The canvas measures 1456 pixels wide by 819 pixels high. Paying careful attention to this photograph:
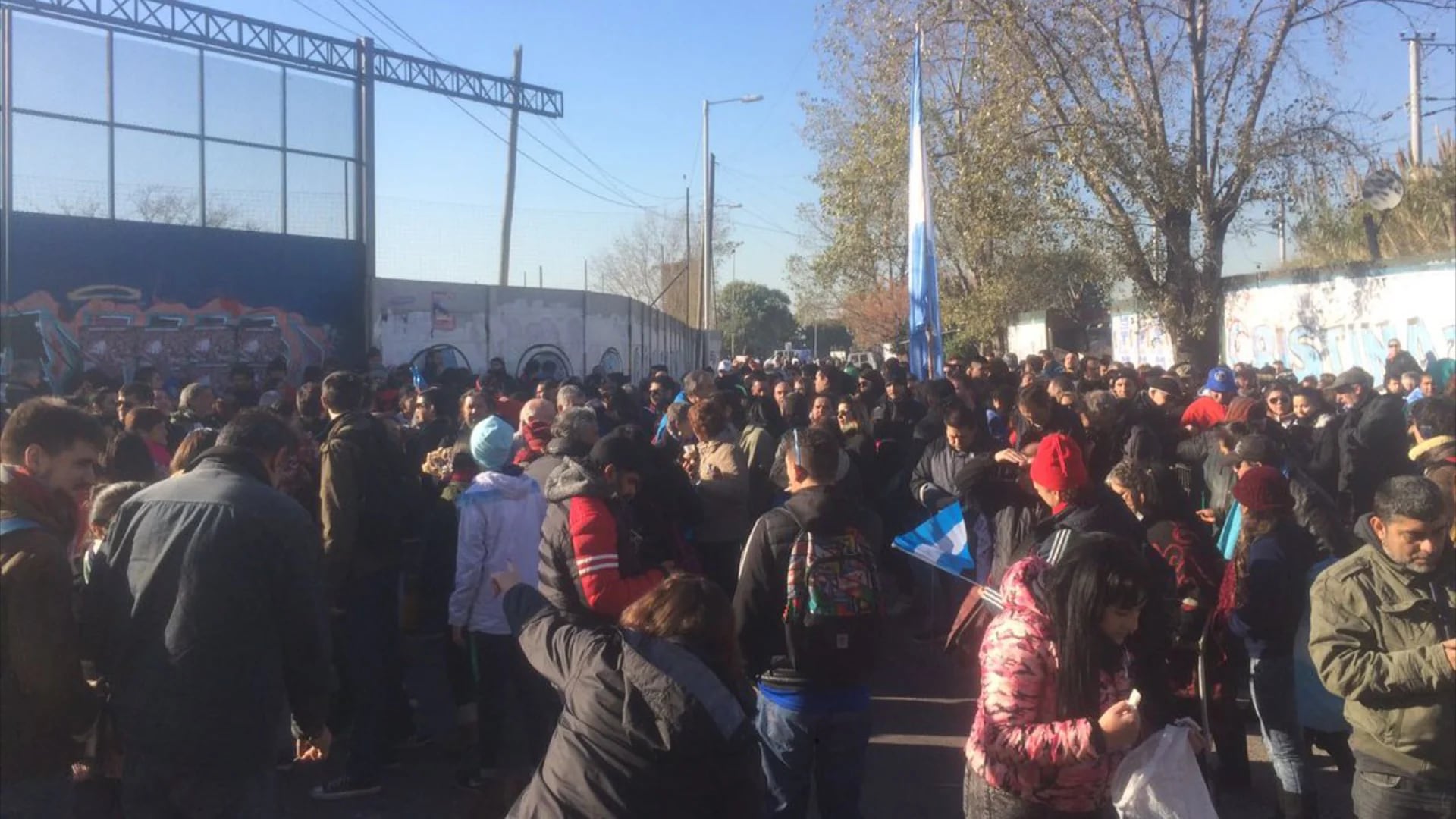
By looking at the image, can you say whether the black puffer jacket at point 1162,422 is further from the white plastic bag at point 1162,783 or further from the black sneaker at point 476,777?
the white plastic bag at point 1162,783

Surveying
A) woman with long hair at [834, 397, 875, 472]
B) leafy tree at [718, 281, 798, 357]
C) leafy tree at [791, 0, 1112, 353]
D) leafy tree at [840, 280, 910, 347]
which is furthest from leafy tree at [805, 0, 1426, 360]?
leafy tree at [718, 281, 798, 357]

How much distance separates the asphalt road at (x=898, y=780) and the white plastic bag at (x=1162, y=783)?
2.61 m

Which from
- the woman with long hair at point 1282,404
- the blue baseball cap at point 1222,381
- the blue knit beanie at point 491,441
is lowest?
the blue knit beanie at point 491,441

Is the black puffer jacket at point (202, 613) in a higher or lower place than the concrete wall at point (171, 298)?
lower

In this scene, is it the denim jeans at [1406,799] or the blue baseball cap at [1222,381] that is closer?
the denim jeans at [1406,799]

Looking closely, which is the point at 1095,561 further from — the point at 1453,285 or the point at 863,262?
the point at 863,262

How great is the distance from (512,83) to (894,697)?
75.8 ft

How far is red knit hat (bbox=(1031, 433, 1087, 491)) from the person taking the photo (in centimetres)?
406

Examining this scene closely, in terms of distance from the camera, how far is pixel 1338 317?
671 inches

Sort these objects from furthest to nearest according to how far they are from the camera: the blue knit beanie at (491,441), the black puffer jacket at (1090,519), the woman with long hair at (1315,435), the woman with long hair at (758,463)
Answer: the woman with long hair at (1315,435) < the woman with long hair at (758,463) < the blue knit beanie at (491,441) < the black puffer jacket at (1090,519)

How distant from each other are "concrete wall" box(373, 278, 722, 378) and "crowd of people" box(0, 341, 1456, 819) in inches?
549

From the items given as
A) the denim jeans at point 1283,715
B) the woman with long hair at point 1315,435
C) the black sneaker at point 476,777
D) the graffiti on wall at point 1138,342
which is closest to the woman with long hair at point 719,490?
the black sneaker at point 476,777

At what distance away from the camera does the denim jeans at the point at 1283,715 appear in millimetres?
4566

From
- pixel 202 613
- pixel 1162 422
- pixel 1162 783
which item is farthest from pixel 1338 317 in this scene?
pixel 202 613
